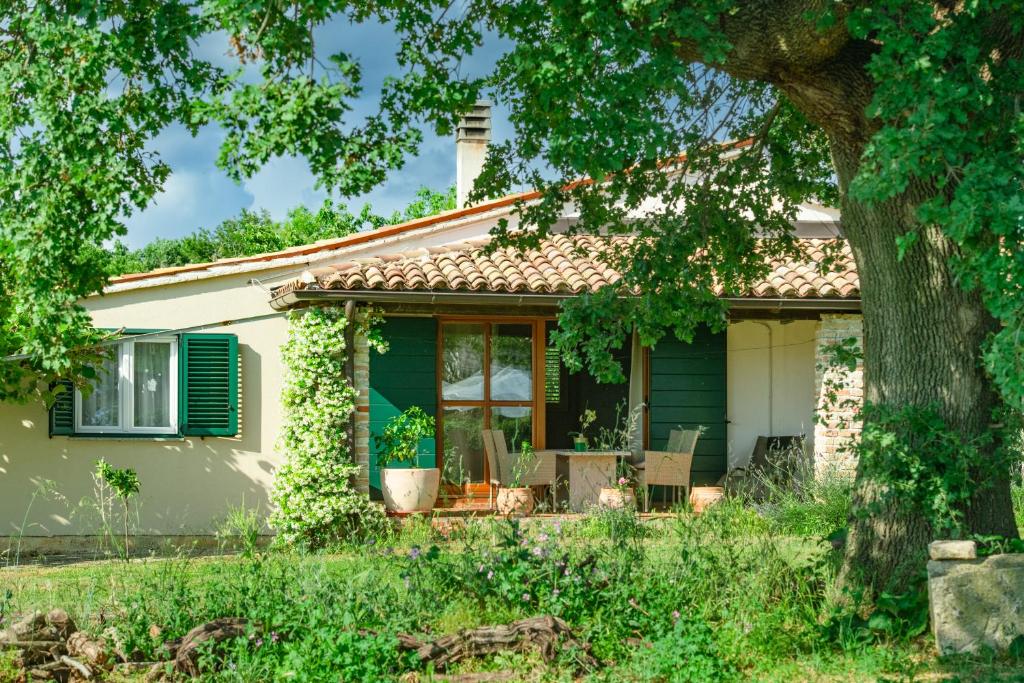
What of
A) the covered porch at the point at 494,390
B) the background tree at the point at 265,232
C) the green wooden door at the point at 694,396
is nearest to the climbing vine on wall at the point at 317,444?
the covered porch at the point at 494,390

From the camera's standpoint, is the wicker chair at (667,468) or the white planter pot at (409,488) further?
the wicker chair at (667,468)

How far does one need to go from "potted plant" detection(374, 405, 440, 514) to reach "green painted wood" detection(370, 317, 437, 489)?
176 mm

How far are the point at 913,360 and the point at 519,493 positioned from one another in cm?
555

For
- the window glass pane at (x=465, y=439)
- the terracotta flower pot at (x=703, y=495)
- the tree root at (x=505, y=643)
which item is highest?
the window glass pane at (x=465, y=439)

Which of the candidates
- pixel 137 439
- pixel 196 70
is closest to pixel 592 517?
pixel 196 70

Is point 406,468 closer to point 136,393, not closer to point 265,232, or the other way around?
point 136,393

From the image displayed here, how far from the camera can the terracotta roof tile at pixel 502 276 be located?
10602 mm

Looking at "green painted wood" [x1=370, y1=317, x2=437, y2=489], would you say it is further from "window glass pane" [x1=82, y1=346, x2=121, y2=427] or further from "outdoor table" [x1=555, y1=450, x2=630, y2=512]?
"window glass pane" [x1=82, y1=346, x2=121, y2=427]

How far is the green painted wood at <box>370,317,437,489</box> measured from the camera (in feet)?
37.6

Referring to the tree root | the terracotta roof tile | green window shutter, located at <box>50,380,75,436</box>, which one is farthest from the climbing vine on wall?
the tree root

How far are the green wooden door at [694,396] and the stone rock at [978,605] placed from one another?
697cm

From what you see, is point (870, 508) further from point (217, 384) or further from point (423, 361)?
point (217, 384)

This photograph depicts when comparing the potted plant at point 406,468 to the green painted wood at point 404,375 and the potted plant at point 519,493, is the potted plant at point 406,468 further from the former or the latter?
the potted plant at point 519,493

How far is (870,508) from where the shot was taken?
6.26m
